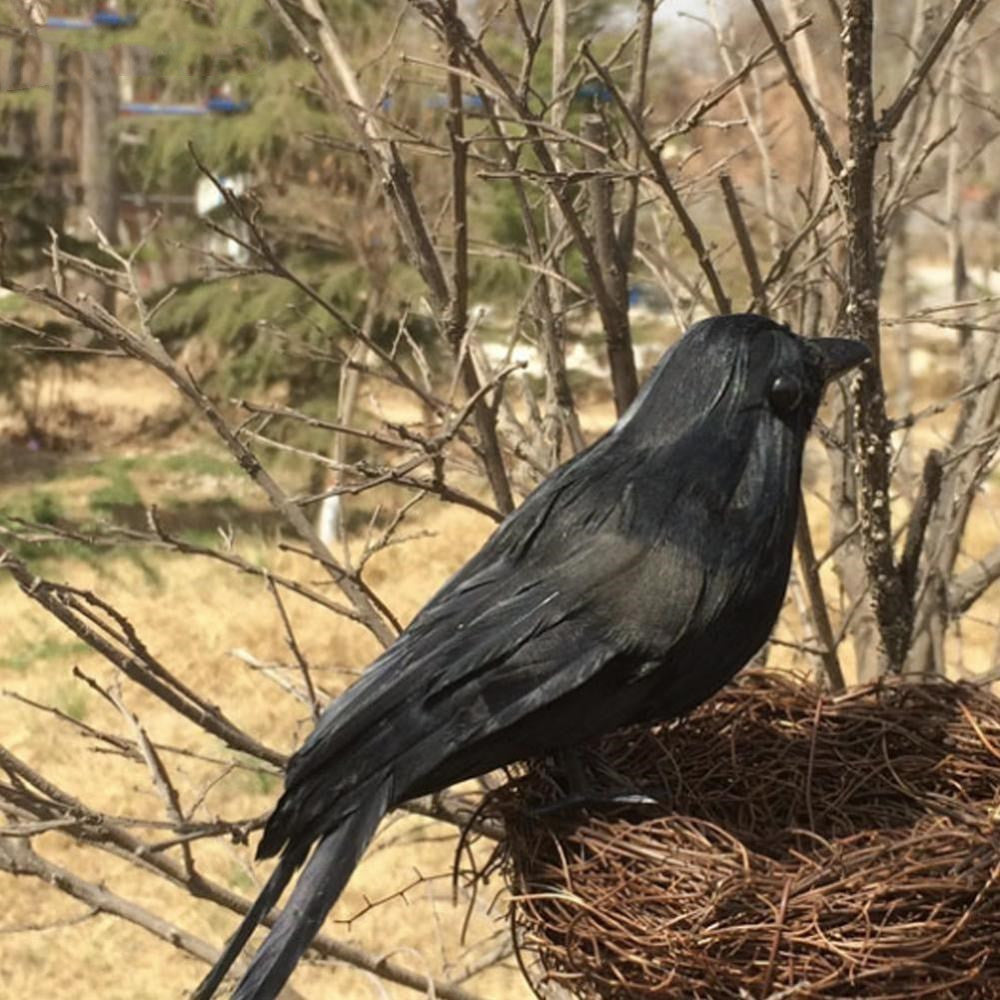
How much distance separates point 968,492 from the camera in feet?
7.86

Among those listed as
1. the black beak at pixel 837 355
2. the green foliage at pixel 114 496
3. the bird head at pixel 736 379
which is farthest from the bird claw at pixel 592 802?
the green foliage at pixel 114 496

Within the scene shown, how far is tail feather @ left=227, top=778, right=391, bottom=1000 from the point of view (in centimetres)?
133

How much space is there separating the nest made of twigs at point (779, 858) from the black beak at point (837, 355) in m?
0.40

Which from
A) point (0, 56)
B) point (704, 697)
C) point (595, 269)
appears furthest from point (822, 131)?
point (0, 56)

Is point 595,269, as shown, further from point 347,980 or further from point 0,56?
point 0,56

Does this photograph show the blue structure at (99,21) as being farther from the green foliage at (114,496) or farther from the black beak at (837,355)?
the black beak at (837,355)

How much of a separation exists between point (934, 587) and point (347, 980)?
2.91 m

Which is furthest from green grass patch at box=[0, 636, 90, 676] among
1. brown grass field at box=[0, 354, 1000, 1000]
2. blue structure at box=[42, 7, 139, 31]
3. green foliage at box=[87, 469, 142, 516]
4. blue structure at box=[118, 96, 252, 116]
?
blue structure at box=[42, 7, 139, 31]

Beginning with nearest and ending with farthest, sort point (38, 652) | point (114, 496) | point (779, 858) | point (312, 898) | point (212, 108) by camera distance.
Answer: point (312, 898) → point (779, 858) → point (38, 652) → point (114, 496) → point (212, 108)

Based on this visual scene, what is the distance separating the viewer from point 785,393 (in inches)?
60.7

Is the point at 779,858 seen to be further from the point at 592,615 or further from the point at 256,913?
the point at 256,913

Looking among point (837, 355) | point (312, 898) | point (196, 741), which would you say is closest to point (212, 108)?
point (196, 741)

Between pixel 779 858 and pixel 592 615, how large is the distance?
0.31 meters

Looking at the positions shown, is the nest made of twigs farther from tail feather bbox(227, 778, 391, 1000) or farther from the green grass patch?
the green grass patch
